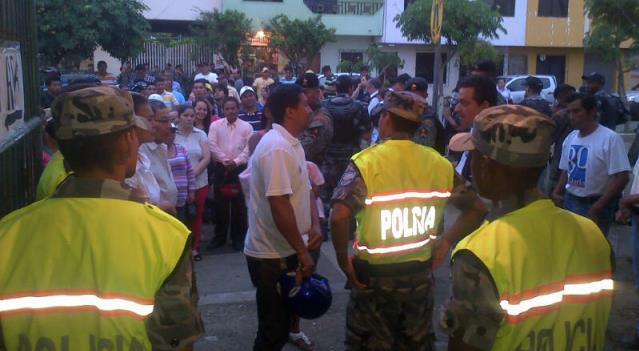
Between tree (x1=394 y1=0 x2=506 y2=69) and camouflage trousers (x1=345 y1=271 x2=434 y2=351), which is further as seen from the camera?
tree (x1=394 y1=0 x2=506 y2=69)

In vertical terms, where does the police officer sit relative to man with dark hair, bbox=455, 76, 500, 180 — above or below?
below

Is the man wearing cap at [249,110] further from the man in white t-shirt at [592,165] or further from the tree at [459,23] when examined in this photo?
the tree at [459,23]

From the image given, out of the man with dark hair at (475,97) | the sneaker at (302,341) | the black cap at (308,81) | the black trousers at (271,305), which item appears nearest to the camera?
the black trousers at (271,305)

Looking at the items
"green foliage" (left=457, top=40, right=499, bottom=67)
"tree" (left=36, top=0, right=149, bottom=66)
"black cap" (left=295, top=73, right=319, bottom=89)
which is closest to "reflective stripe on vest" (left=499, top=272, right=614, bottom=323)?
"black cap" (left=295, top=73, right=319, bottom=89)

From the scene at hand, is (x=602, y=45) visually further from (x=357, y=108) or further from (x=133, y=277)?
(x=133, y=277)

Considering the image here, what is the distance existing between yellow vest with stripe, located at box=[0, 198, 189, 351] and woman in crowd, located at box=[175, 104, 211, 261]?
581 centimetres

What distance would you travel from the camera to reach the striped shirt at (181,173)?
702 cm

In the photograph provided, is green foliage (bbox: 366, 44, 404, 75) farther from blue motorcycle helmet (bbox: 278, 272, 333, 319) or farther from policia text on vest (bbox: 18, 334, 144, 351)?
policia text on vest (bbox: 18, 334, 144, 351)

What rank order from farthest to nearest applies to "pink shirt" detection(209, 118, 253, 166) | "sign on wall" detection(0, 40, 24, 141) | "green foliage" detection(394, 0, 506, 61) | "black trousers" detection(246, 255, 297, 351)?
"green foliage" detection(394, 0, 506, 61) → "pink shirt" detection(209, 118, 253, 166) → "black trousers" detection(246, 255, 297, 351) → "sign on wall" detection(0, 40, 24, 141)

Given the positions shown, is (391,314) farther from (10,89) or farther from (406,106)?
(10,89)

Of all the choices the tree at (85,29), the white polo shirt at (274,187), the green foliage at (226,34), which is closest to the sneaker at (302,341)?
the white polo shirt at (274,187)

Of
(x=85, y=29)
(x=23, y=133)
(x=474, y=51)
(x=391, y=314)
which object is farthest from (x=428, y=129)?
(x=474, y=51)

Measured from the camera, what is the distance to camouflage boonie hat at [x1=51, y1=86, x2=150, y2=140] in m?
2.09

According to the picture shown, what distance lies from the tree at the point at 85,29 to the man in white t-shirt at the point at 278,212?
11.5 metres
